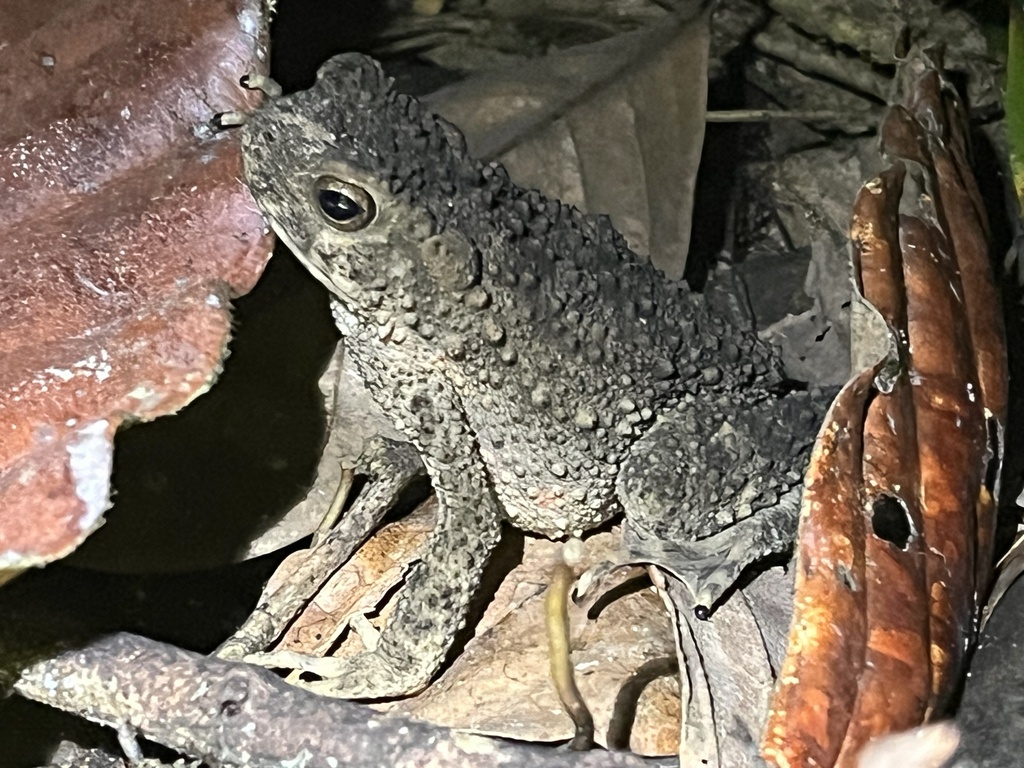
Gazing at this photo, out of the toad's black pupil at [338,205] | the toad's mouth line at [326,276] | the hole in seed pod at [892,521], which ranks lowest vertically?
the hole in seed pod at [892,521]

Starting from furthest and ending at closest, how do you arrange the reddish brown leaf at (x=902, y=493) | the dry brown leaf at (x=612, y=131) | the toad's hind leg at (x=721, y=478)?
1. the dry brown leaf at (x=612, y=131)
2. the toad's hind leg at (x=721, y=478)
3. the reddish brown leaf at (x=902, y=493)

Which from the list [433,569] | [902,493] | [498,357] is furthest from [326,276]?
[902,493]

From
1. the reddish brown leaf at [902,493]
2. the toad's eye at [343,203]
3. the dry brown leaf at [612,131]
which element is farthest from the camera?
the dry brown leaf at [612,131]

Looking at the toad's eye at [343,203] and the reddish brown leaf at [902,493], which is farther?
the toad's eye at [343,203]

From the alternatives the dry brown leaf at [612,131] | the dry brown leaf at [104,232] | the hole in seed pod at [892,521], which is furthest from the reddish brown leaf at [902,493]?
the dry brown leaf at [104,232]

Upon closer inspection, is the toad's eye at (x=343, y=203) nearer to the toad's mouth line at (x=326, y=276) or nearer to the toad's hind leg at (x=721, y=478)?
the toad's mouth line at (x=326, y=276)

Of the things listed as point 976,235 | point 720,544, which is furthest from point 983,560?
point 976,235

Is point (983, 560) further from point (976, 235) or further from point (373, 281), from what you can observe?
point (373, 281)

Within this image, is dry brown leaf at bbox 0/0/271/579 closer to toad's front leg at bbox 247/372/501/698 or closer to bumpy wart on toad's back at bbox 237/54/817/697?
bumpy wart on toad's back at bbox 237/54/817/697
